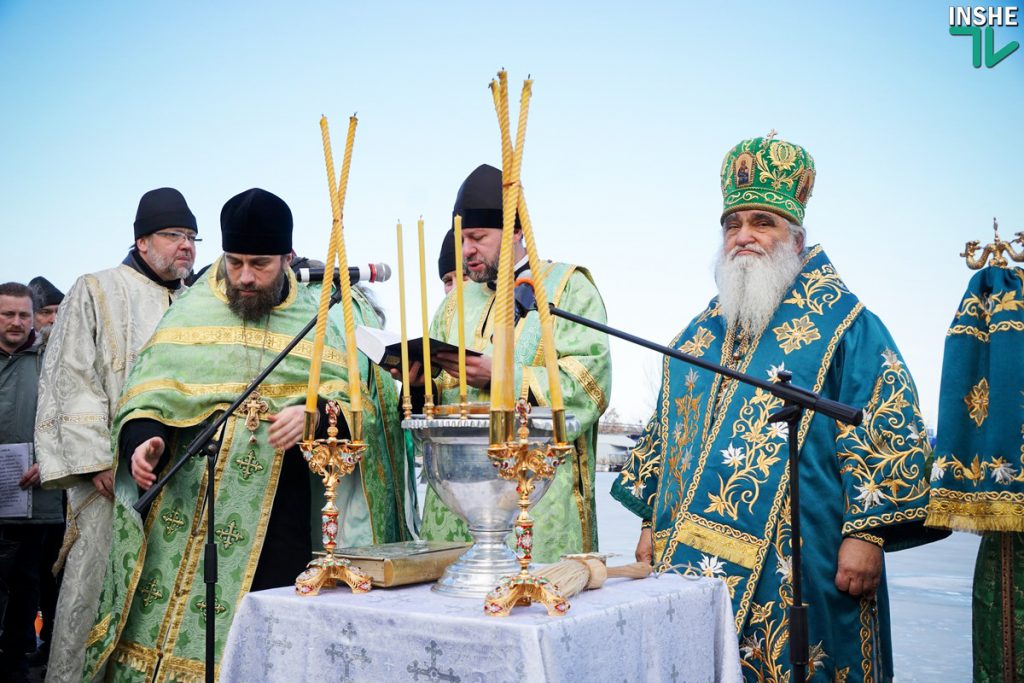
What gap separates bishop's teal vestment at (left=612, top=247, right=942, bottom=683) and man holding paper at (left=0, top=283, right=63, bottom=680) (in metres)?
3.78

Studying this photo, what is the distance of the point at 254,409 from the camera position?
392cm

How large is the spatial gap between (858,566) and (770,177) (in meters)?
1.29

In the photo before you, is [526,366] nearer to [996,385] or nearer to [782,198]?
[782,198]

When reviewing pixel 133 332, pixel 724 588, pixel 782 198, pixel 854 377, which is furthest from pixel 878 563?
pixel 133 332

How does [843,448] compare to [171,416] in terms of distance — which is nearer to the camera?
[843,448]

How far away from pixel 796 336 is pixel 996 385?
24.5 inches

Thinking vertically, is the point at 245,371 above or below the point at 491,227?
below

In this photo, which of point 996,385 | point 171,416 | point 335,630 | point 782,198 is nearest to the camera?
point 335,630

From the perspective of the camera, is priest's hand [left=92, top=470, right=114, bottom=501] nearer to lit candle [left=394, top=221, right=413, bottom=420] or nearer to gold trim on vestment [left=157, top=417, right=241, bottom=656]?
gold trim on vestment [left=157, top=417, right=241, bottom=656]

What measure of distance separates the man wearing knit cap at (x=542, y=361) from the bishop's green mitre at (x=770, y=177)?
0.68 meters

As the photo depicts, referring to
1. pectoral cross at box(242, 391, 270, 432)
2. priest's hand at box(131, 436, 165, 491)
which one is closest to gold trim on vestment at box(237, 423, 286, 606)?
pectoral cross at box(242, 391, 270, 432)

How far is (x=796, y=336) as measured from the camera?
11.3 feet

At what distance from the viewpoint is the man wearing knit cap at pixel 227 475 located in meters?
3.88

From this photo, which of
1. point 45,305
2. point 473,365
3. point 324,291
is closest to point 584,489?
point 473,365
